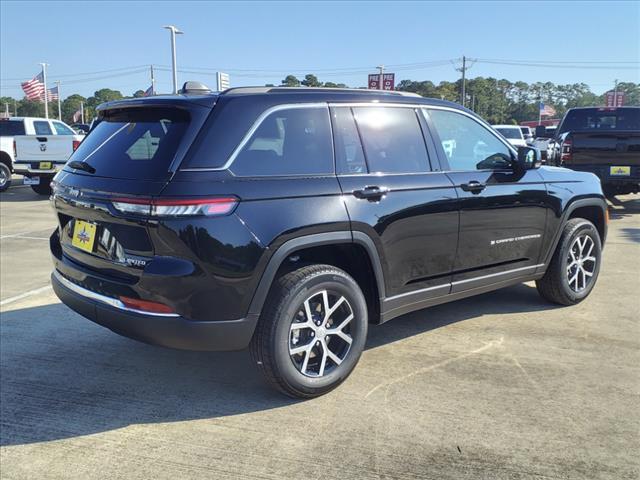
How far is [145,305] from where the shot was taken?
9.91ft

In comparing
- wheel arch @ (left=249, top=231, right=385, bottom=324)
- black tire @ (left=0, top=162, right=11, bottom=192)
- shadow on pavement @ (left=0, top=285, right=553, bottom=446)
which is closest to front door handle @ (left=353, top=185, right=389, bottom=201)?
wheel arch @ (left=249, top=231, right=385, bottom=324)

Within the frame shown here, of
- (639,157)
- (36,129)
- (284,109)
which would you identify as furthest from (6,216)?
(639,157)

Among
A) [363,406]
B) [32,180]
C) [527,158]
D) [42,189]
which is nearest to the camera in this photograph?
[363,406]

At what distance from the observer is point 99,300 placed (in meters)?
3.24

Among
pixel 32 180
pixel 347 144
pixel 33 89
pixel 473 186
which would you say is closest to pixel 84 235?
pixel 347 144

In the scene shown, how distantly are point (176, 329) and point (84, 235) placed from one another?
2.94 ft

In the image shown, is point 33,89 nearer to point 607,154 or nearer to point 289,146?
point 607,154

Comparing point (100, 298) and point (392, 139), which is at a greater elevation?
point (392, 139)

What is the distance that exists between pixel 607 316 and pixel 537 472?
2.67 metres

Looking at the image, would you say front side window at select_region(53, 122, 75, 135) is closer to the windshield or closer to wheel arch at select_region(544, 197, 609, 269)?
wheel arch at select_region(544, 197, 609, 269)

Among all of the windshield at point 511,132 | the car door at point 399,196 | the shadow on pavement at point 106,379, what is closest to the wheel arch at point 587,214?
the shadow on pavement at point 106,379

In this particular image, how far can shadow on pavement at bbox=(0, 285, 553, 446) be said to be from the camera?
3240 mm

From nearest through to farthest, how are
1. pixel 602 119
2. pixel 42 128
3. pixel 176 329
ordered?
pixel 176 329 < pixel 602 119 < pixel 42 128

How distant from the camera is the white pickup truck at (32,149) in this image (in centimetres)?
1481
